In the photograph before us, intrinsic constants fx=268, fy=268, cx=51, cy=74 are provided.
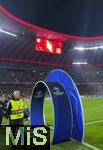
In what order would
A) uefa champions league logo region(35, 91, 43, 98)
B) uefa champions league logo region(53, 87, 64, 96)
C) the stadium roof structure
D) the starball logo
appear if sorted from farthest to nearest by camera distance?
the stadium roof structure < uefa champions league logo region(35, 91, 43, 98) < uefa champions league logo region(53, 87, 64, 96) < the starball logo

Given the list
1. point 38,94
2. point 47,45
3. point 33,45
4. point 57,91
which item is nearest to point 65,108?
point 57,91

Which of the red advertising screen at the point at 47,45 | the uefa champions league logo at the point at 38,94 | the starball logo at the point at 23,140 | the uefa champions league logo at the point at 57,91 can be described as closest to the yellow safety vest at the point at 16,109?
the starball logo at the point at 23,140

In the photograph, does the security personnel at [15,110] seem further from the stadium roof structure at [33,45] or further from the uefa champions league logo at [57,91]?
the stadium roof structure at [33,45]

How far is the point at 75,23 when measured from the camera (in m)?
66.3

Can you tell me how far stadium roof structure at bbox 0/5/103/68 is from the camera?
132ft

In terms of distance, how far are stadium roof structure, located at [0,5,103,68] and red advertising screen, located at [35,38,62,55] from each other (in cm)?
94

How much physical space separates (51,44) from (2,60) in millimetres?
9845

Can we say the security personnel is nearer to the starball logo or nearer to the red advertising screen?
the starball logo

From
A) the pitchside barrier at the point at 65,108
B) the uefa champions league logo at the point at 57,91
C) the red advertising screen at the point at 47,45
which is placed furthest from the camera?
the red advertising screen at the point at 47,45

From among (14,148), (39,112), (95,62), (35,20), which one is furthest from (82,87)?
(14,148)

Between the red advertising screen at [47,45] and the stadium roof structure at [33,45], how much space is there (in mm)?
945

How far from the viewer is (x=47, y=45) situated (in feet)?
154

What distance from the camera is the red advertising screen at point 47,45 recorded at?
151 ft

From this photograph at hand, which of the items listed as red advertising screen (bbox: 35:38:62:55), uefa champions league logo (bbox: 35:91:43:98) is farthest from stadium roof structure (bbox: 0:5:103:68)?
uefa champions league logo (bbox: 35:91:43:98)
